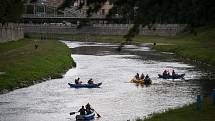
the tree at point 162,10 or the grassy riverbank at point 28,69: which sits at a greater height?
the tree at point 162,10

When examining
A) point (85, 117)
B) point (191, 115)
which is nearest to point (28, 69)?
point (85, 117)

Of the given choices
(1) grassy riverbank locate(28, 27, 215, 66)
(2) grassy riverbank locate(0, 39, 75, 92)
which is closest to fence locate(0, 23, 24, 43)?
(1) grassy riverbank locate(28, 27, 215, 66)

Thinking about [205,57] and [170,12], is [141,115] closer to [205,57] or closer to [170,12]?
[170,12]

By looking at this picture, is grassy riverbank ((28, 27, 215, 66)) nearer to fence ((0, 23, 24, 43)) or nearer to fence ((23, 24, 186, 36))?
fence ((23, 24, 186, 36))

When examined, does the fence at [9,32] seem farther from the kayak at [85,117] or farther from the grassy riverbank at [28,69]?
the kayak at [85,117]

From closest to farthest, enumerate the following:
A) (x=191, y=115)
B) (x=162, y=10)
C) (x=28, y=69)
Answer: (x=162, y=10) → (x=191, y=115) → (x=28, y=69)

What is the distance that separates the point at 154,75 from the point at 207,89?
16.4 metres

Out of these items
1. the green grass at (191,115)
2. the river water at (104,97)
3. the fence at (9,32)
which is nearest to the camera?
the green grass at (191,115)

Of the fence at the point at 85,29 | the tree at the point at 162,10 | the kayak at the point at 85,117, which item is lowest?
the fence at the point at 85,29

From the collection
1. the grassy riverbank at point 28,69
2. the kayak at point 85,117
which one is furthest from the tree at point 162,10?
the grassy riverbank at point 28,69

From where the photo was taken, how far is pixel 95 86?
53.1 metres

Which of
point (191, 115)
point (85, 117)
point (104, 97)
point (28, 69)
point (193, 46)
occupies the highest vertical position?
point (191, 115)

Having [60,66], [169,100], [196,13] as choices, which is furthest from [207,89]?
[196,13]

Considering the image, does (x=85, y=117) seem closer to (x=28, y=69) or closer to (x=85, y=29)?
(x=28, y=69)
